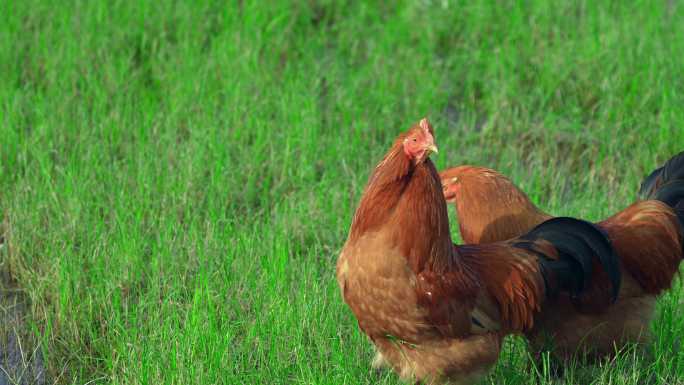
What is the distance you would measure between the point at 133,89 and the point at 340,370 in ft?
9.34

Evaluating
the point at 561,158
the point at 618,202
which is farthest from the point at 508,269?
the point at 561,158

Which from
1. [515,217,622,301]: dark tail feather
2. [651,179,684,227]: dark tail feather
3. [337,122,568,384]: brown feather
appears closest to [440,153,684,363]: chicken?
[651,179,684,227]: dark tail feather

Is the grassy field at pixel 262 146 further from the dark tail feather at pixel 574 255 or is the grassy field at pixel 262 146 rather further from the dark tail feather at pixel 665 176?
the dark tail feather at pixel 665 176


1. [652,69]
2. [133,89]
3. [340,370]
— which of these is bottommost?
[340,370]

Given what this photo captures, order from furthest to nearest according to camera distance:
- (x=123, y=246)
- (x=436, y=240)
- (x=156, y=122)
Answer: (x=156, y=122) → (x=123, y=246) → (x=436, y=240)

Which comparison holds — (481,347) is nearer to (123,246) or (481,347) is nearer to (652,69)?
(123,246)

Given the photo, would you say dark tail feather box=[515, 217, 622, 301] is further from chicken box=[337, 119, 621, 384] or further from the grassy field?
the grassy field

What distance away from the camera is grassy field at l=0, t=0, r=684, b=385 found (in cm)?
408

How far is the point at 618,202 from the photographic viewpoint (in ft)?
17.3

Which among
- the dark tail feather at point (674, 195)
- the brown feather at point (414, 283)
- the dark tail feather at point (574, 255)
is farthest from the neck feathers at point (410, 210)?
the dark tail feather at point (674, 195)

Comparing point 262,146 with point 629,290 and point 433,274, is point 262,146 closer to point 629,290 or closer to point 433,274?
point 433,274

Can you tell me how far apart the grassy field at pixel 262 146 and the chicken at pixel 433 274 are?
0.30 metres

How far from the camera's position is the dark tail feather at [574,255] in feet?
12.5

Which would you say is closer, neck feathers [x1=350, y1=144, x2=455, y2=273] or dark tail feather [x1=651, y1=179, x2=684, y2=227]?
neck feathers [x1=350, y1=144, x2=455, y2=273]
